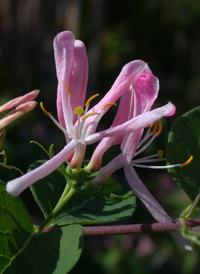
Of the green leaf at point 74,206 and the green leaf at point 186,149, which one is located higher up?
the green leaf at point 186,149

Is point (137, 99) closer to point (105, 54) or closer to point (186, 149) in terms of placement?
point (186, 149)

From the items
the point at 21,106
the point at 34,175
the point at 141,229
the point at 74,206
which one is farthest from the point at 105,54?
the point at 34,175

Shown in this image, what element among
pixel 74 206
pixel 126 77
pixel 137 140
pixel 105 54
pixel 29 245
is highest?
pixel 126 77

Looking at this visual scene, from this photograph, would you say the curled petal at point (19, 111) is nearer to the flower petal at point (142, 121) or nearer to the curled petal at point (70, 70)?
the curled petal at point (70, 70)

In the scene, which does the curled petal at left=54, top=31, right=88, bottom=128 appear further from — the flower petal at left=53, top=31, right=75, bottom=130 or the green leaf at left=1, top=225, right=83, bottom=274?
the green leaf at left=1, top=225, right=83, bottom=274

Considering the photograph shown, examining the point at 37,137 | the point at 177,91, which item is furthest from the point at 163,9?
the point at 37,137

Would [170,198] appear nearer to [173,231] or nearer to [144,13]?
[173,231]

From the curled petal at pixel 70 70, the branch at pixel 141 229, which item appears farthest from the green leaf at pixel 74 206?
the curled petal at pixel 70 70
